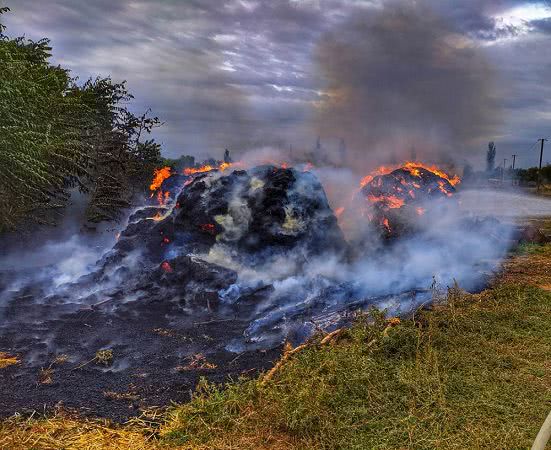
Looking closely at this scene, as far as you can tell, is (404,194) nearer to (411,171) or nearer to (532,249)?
(411,171)

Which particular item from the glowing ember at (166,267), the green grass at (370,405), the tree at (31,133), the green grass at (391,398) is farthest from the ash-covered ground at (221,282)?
the tree at (31,133)

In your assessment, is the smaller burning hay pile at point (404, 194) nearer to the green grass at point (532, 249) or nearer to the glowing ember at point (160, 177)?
the green grass at point (532, 249)

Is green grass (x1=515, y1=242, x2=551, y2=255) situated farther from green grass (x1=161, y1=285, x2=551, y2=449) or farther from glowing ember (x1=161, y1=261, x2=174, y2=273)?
glowing ember (x1=161, y1=261, x2=174, y2=273)

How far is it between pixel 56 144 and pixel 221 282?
824 cm

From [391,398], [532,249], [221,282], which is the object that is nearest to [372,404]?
[391,398]

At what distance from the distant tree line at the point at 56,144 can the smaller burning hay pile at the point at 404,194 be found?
A: 10.4m

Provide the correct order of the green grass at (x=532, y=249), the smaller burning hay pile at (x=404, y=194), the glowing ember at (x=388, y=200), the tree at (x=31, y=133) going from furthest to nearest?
the glowing ember at (x=388, y=200) < the smaller burning hay pile at (x=404, y=194) < the green grass at (x=532, y=249) < the tree at (x=31, y=133)

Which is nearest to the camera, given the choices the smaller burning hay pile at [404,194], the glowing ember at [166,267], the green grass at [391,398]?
the green grass at [391,398]

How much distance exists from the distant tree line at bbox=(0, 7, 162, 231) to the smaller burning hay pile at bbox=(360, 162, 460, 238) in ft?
34.1

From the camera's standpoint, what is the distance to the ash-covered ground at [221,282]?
6156 millimetres

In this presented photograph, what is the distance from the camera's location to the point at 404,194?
1505 centimetres

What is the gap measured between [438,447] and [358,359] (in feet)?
4.71

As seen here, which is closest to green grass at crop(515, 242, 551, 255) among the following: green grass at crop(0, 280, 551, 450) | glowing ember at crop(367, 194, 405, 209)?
glowing ember at crop(367, 194, 405, 209)

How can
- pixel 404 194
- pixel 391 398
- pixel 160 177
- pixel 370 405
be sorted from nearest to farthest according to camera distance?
pixel 370 405 < pixel 391 398 < pixel 404 194 < pixel 160 177
